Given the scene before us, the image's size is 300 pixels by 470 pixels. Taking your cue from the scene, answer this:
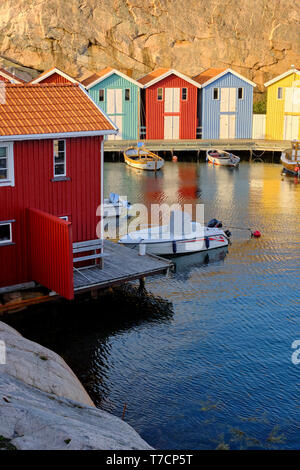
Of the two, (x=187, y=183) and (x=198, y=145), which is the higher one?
(x=198, y=145)

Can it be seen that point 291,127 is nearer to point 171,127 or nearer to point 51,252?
point 171,127

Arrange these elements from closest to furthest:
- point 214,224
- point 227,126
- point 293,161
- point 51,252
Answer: point 51,252 → point 214,224 → point 293,161 → point 227,126

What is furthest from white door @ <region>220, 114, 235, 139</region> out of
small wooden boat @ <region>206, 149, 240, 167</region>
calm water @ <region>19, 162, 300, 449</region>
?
calm water @ <region>19, 162, 300, 449</region>

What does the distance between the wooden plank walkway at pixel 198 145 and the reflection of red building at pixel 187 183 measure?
13.6 ft

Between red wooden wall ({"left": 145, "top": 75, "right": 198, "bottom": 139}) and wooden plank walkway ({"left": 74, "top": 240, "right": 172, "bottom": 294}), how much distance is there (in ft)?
136

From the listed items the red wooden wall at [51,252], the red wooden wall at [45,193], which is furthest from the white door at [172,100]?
the red wooden wall at [51,252]

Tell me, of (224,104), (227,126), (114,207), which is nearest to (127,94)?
(224,104)

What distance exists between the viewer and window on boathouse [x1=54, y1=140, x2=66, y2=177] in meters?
26.6

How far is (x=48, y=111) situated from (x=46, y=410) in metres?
13.7

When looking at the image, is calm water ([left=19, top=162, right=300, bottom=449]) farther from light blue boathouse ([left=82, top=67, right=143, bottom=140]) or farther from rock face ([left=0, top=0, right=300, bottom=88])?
rock face ([left=0, top=0, right=300, bottom=88])

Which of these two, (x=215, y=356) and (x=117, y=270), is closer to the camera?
(x=215, y=356)

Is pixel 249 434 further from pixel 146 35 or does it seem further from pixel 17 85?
pixel 146 35

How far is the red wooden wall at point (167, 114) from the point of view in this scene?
229ft

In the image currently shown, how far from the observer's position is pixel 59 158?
2670cm
